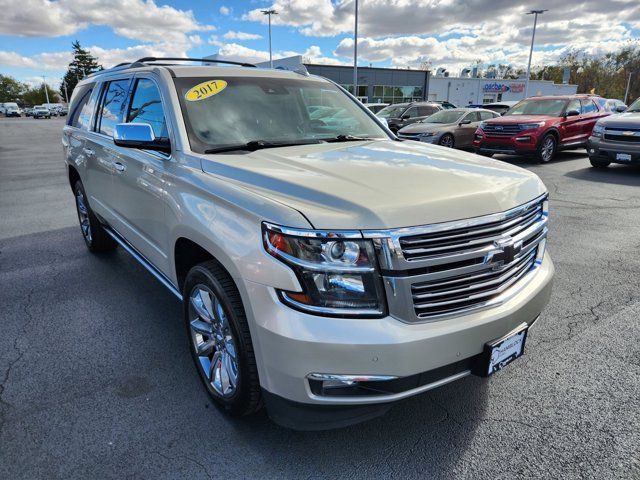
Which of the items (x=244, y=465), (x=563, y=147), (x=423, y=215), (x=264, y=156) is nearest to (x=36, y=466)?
(x=244, y=465)

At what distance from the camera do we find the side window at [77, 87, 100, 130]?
187 inches

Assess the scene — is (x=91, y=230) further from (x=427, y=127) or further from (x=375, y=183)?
(x=427, y=127)

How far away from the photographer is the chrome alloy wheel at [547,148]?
12.3 metres

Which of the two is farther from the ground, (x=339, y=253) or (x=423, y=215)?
(x=423, y=215)

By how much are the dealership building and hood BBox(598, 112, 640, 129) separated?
40385 millimetres

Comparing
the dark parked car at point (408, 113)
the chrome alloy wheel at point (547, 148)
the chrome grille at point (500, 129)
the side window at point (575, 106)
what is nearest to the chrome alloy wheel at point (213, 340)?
the chrome grille at point (500, 129)

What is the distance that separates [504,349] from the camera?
2219 mm

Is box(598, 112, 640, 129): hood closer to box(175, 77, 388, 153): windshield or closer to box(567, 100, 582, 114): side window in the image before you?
box(567, 100, 582, 114): side window

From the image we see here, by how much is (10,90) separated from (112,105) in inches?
5799

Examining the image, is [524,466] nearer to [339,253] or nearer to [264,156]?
[339,253]

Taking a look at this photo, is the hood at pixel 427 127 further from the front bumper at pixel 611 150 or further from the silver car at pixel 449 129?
the front bumper at pixel 611 150

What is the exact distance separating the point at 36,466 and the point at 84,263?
3.29 meters

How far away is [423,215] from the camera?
1.98m

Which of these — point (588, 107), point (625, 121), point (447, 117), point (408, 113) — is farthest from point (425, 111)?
point (625, 121)
